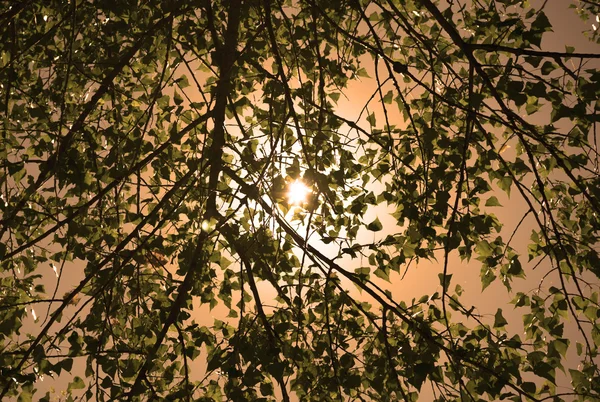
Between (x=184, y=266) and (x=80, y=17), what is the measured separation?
1152 millimetres

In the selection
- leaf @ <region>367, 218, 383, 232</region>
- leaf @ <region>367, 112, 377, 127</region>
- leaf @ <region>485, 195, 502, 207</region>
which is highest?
leaf @ <region>367, 112, 377, 127</region>

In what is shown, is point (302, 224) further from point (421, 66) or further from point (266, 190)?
point (421, 66)

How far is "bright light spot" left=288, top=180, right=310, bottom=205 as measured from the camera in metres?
2.09

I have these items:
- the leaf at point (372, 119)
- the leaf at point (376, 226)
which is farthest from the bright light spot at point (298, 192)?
the leaf at point (372, 119)

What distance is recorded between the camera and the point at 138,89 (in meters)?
3.03

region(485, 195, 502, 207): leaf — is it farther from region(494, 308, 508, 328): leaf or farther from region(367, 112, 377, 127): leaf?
region(367, 112, 377, 127): leaf

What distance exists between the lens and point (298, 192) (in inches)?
85.2

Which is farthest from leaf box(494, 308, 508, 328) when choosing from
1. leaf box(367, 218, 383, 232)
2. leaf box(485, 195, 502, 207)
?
leaf box(367, 218, 383, 232)

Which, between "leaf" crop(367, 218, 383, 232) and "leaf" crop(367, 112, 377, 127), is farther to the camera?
"leaf" crop(367, 112, 377, 127)

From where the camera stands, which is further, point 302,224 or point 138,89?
point 138,89

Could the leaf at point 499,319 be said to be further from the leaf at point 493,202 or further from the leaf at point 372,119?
the leaf at point 372,119

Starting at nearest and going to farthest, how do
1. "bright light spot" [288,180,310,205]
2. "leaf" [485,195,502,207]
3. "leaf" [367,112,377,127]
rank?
"bright light spot" [288,180,310,205] < "leaf" [485,195,502,207] < "leaf" [367,112,377,127]

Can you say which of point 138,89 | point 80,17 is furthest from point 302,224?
point 80,17

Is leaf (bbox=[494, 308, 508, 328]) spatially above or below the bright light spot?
below
